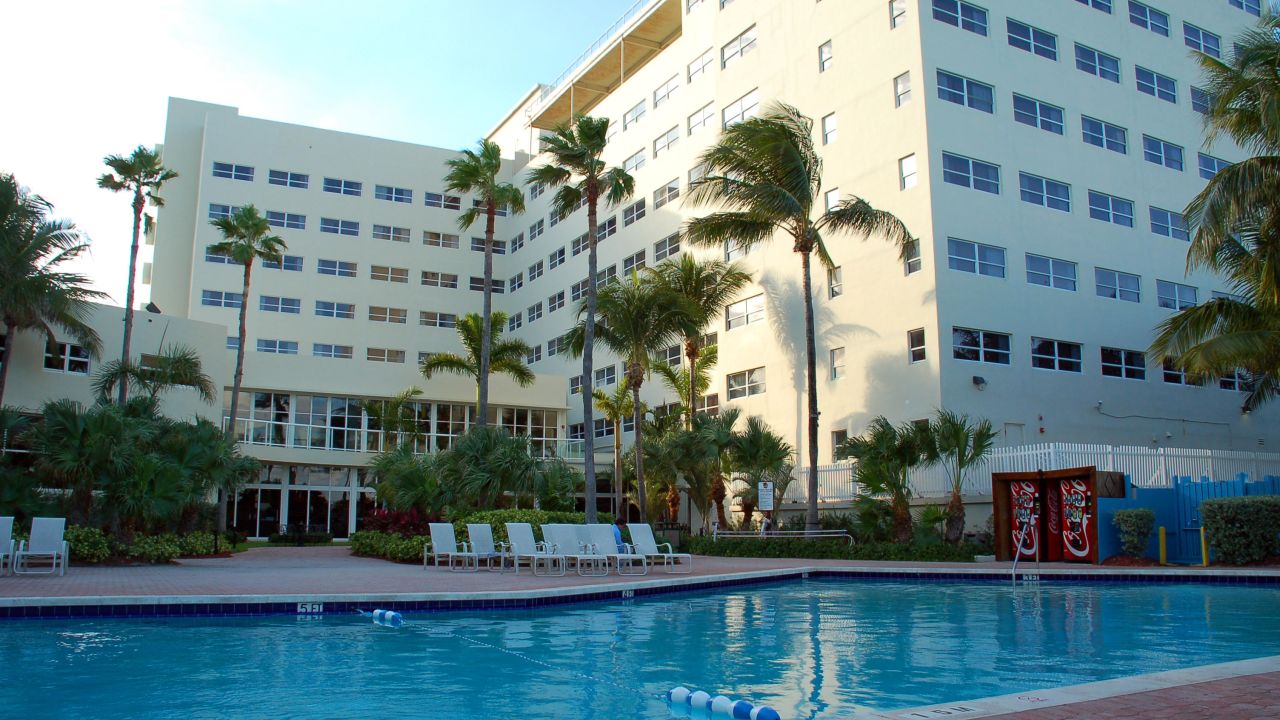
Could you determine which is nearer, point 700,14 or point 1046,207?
point 1046,207

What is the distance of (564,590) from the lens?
1303cm

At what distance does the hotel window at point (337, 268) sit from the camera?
4428 cm

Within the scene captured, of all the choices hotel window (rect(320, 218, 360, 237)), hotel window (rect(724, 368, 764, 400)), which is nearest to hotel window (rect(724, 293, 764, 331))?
hotel window (rect(724, 368, 764, 400))

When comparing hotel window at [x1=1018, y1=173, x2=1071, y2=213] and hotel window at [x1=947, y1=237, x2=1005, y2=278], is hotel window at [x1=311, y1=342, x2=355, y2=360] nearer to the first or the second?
hotel window at [x1=947, y1=237, x2=1005, y2=278]

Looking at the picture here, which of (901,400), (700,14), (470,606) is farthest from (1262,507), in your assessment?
(700,14)

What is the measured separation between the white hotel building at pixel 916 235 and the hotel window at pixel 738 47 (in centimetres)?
15

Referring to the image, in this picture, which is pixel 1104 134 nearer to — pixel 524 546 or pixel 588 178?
pixel 588 178

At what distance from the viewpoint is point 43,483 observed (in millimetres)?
18141

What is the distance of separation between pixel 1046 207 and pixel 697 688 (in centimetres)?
2488

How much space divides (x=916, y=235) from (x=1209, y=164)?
45.6 feet

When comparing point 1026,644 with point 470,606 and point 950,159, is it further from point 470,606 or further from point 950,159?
point 950,159

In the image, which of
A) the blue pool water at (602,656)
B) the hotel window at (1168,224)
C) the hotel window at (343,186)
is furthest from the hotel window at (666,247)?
the blue pool water at (602,656)

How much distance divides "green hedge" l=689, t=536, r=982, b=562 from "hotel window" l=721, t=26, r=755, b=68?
685 inches

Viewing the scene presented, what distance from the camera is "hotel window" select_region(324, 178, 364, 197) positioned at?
45.4 metres
